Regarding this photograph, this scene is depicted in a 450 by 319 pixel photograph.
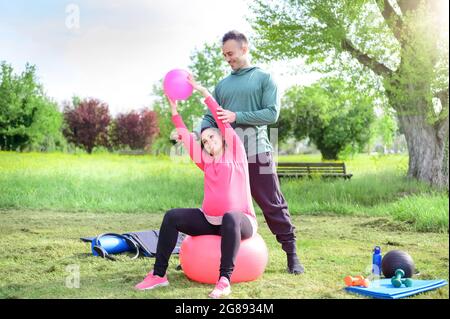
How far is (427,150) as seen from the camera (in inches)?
306

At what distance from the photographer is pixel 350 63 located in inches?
311

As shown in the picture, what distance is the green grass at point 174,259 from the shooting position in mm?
3191

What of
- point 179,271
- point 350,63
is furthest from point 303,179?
point 179,271

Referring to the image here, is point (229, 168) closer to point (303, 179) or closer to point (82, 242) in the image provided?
point (82, 242)

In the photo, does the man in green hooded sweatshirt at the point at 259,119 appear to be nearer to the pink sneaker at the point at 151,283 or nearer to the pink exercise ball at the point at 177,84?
the pink exercise ball at the point at 177,84

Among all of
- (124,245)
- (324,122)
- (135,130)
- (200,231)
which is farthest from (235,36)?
(324,122)

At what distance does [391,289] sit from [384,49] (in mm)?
5189

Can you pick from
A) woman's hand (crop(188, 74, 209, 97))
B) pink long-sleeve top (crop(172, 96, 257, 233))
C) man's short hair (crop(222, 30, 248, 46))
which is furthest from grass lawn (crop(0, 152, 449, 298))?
man's short hair (crop(222, 30, 248, 46))

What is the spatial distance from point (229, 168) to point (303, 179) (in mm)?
5379

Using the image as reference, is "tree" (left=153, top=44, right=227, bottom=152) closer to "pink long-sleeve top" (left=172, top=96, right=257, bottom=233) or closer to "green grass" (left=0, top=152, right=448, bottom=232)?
"green grass" (left=0, top=152, right=448, bottom=232)

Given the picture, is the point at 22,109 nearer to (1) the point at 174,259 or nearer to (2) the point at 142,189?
(2) the point at 142,189

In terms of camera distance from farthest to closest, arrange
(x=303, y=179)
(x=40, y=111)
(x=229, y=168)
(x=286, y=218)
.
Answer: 1. (x=303, y=179)
2. (x=40, y=111)
3. (x=286, y=218)
4. (x=229, y=168)

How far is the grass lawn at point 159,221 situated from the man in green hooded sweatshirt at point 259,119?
0.41 m

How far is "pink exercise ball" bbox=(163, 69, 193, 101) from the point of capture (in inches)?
129
